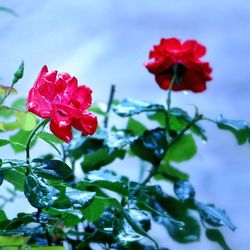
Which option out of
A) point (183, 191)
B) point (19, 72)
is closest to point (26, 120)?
point (19, 72)

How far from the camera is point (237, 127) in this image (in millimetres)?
728

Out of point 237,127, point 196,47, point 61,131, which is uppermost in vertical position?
point 196,47

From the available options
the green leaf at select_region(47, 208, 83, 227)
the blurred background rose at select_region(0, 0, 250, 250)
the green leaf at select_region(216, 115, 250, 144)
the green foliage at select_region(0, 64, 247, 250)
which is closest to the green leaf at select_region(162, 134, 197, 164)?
the green foliage at select_region(0, 64, 247, 250)

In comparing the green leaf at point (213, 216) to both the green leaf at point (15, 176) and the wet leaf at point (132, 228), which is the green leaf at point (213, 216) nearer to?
the wet leaf at point (132, 228)

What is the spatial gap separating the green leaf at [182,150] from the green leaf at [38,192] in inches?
16.1

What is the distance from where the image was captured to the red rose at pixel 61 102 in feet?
1.58

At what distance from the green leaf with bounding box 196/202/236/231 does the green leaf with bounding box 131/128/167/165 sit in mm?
91

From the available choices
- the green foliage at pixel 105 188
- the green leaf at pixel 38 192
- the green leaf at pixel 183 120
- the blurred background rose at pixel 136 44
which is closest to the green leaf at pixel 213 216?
the green foliage at pixel 105 188

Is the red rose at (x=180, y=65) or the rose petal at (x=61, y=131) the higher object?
the red rose at (x=180, y=65)

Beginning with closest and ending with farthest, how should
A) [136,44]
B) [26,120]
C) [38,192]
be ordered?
[38,192] → [26,120] → [136,44]

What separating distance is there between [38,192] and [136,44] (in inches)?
53.7

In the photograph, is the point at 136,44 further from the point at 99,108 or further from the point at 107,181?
the point at 107,181

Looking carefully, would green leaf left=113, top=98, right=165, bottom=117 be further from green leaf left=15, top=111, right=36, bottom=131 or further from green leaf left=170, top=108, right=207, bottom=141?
green leaf left=15, top=111, right=36, bottom=131

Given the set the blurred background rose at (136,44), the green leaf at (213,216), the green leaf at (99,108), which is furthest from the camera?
the blurred background rose at (136,44)
